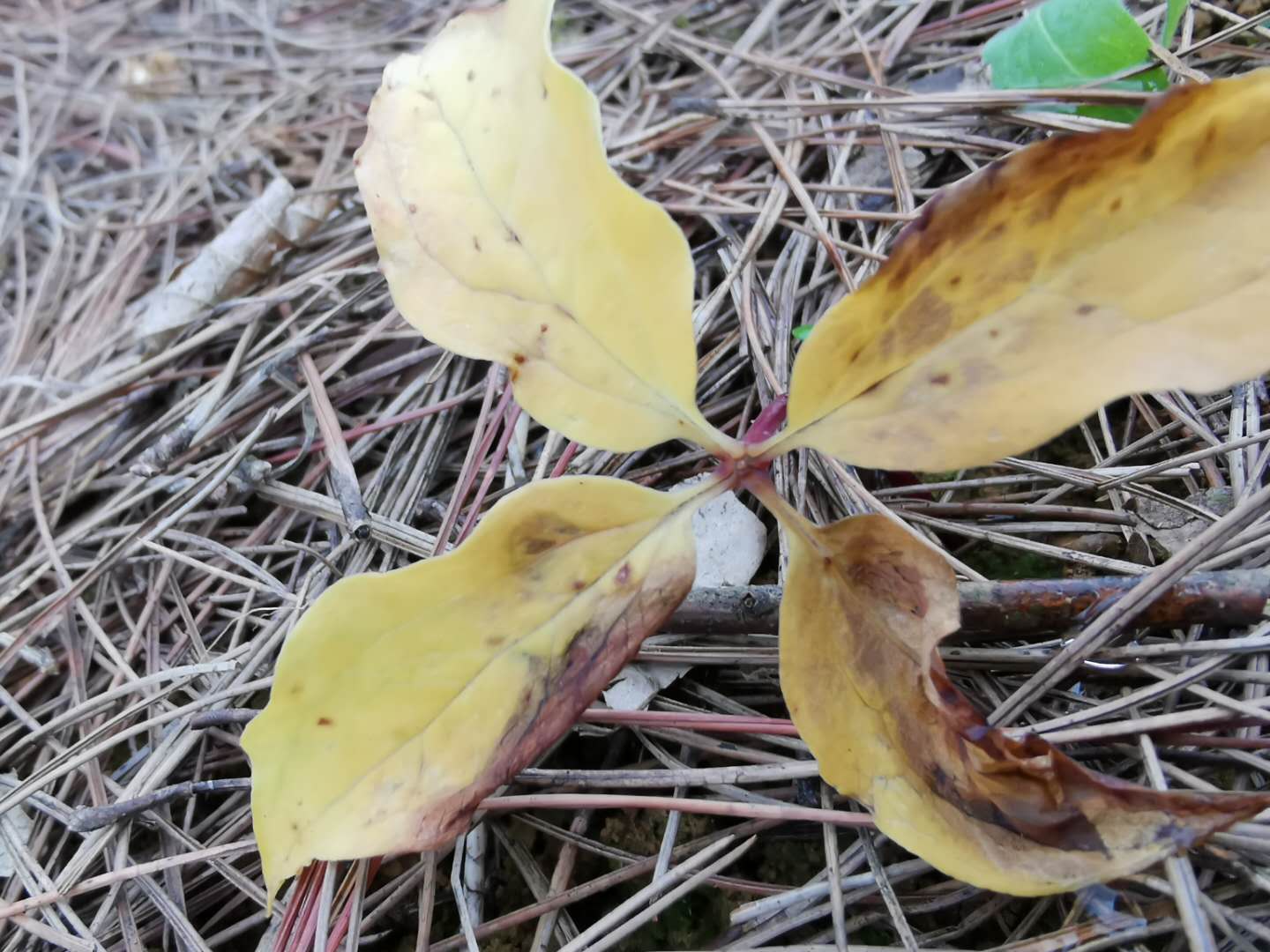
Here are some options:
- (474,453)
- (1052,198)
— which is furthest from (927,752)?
(474,453)

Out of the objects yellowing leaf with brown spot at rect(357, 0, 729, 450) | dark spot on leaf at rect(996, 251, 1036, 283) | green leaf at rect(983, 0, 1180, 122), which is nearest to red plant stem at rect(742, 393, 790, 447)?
yellowing leaf with brown spot at rect(357, 0, 729, 450)

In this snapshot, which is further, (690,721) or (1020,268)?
(690,721)

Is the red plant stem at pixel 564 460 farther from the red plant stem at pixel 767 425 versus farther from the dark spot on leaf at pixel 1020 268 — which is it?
the dark spot on leaf at pixel 1020 268

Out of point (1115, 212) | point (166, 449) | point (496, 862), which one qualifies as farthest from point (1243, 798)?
point (166, 449)

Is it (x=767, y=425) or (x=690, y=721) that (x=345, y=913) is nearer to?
(x=690, y=721)

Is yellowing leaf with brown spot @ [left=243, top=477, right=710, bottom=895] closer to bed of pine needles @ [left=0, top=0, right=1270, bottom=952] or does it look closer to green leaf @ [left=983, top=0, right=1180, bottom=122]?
bed of pine needles @ [left=0, top=0, right=1270, bottom=952]
